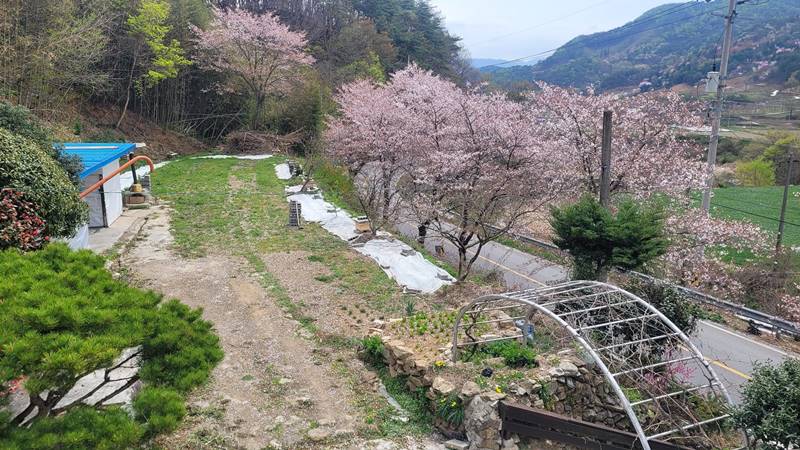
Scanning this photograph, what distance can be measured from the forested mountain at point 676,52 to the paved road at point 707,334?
133 feet

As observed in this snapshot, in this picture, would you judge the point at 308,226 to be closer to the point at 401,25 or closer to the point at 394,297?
the point at 394,297

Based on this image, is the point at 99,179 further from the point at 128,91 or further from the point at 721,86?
the point at 721,86

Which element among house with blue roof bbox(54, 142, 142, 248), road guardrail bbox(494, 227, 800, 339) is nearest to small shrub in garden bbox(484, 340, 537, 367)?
road guardrail bbox(494, 227, 800, 339)

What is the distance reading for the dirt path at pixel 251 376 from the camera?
18.2 feet

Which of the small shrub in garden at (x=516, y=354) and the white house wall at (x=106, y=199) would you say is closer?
the small shrub in garden at (x=516, y=354)

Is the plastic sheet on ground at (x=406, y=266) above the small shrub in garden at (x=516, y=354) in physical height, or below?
below

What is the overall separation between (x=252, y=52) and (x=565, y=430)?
27929 millimetres

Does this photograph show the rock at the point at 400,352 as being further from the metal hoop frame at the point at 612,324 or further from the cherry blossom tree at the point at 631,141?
the cherry blossom tree at the point at 631,141

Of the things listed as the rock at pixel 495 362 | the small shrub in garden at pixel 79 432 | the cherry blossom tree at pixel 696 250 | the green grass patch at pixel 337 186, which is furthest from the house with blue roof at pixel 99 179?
the cherry blossom tree at pixel 696 250

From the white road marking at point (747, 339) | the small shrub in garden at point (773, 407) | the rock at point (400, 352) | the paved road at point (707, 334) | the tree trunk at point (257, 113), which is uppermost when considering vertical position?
the tree trunk at point (257, 113)

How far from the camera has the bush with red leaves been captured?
6047 mm

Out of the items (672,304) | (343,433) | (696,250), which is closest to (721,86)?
(696,250)

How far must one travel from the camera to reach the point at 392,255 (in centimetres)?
1302

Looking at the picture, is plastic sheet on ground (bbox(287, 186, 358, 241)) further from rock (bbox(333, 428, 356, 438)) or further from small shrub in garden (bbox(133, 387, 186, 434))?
small shrub in garden (bbox(133, 387, 186, 434))
